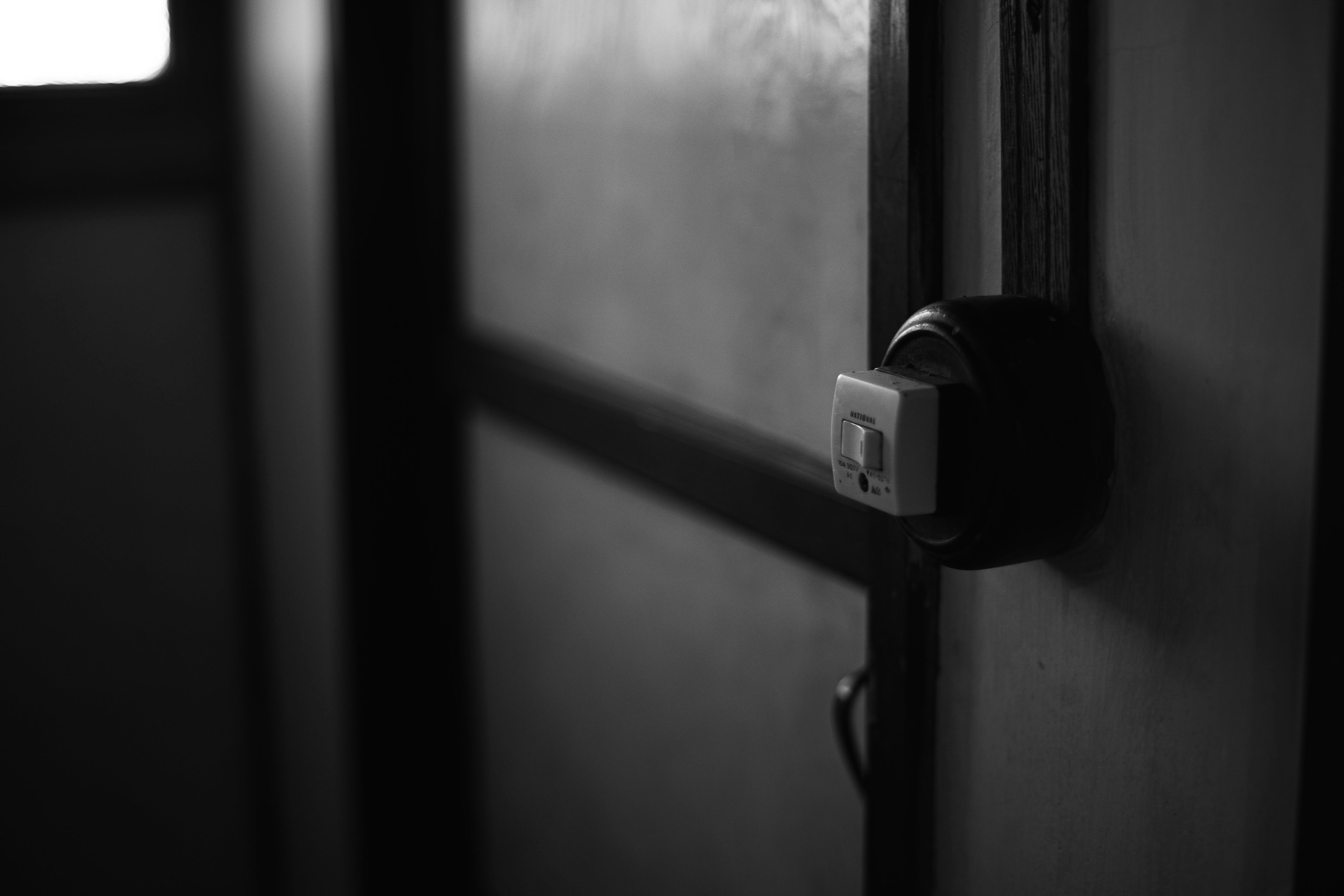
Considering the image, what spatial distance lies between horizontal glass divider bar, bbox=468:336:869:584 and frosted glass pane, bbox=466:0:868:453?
3 cm

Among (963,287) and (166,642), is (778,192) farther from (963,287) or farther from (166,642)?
(166,642)

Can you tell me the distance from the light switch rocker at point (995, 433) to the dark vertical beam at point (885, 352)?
0.12m

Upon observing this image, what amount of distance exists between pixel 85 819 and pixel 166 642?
1.17 ft

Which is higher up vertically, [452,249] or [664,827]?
[452,249]

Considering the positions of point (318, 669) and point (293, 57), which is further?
point (318, 669)

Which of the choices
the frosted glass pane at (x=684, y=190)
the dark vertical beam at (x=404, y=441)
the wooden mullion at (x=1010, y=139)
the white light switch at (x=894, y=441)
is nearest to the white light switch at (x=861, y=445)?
the white light switch at (x=894, y=441)

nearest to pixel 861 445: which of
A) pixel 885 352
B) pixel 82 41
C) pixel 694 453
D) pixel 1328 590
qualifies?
pixel 885 352

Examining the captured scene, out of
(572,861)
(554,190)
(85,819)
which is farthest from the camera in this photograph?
(85,819)

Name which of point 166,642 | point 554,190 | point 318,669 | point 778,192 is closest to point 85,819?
point 166,642

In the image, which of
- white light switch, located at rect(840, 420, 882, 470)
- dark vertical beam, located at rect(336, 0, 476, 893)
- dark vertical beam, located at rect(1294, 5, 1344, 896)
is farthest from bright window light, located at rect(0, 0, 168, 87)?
dark vertical beam, located at rect(1294, 5, 1344, 896)

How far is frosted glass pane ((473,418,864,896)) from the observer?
115 centimetres

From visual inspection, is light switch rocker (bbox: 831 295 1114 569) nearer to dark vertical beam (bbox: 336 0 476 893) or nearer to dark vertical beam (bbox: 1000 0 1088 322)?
dark vertical beam (bbox: 1000 0 1088 322)

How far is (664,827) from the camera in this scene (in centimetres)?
142

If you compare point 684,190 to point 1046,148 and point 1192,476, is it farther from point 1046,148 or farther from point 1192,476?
point 1192,476
